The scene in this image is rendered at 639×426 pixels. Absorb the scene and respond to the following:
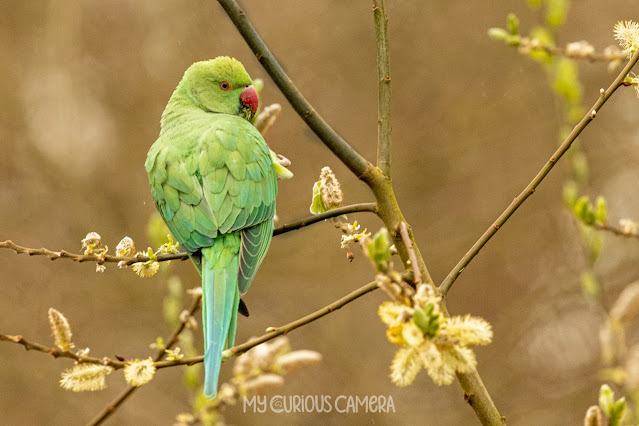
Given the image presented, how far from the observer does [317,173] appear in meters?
6.22

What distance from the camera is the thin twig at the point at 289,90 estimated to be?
1.79 metres

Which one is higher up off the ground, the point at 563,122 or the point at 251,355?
the point at 563,122

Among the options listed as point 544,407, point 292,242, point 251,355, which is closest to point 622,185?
point 544,407

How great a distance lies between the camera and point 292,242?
6.45m

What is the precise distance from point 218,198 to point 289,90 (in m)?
0.89

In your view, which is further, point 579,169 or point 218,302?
point 579,169

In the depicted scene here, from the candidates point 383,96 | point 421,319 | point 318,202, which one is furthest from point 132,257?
point 421,319

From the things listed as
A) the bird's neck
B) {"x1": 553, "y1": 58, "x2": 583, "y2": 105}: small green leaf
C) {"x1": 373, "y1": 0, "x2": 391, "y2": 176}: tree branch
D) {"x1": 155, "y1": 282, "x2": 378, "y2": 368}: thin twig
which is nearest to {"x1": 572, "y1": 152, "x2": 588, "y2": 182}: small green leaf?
{"x1": 553, "y1": 58, "x2": 583, "y2": 105}: small green leaf

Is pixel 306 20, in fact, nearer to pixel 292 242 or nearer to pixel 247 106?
pixel 292 242

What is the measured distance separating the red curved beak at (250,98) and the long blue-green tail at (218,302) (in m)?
0.84

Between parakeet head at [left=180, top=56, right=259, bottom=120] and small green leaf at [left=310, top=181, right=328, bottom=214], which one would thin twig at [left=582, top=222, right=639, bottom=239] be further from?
parakeet head at [left=180, top=56, right=259, bottom=120]

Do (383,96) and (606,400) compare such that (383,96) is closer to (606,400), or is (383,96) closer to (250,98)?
(606,400)

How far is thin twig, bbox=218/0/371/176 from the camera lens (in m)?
1.79

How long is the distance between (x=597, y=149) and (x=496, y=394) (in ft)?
7.30
